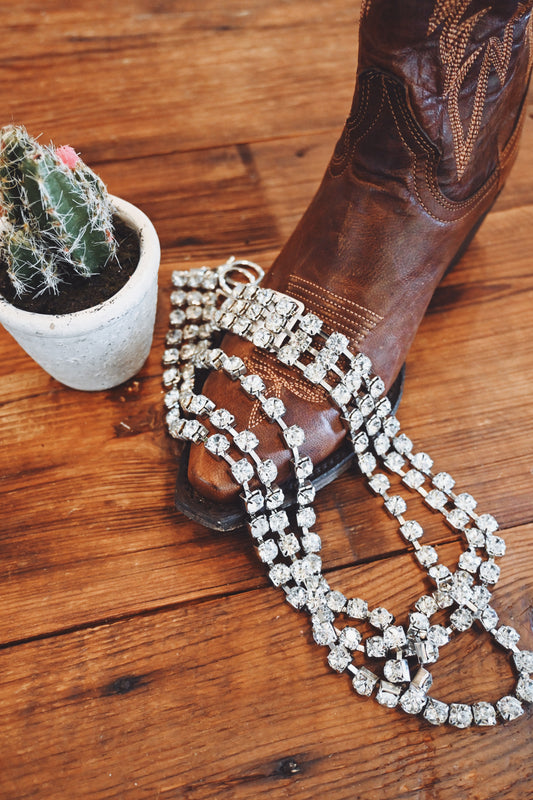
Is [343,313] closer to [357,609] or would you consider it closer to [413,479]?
[413,479]

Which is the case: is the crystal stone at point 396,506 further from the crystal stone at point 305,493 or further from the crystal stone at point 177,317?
the crystal stone at point 177,317

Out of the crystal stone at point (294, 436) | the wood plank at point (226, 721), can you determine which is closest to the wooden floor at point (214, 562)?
the wood plank at point (226, 721)

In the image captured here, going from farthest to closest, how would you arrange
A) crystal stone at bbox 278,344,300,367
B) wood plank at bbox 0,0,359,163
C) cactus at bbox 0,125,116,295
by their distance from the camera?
1. wood plank at bbox 0,0,359,163
2. crystal stone at bbox 278,344,300,367
3. cactus at bbox 0,125,116,295

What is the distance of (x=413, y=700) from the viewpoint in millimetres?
585

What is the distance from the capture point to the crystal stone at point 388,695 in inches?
23.3

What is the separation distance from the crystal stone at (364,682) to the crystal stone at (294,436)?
0.23 meters

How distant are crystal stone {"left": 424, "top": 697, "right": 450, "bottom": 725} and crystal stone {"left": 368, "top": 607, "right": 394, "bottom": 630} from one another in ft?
0.27

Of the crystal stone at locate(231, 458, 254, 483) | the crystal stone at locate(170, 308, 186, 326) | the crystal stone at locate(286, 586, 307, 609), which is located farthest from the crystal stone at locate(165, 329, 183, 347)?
the crystal stone at locate(286, 586, 307, 609)

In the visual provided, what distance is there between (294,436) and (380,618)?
202 millimetres

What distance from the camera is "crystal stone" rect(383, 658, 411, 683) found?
60 cm

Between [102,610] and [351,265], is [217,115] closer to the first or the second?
[351,265]

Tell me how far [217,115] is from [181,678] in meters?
0.90

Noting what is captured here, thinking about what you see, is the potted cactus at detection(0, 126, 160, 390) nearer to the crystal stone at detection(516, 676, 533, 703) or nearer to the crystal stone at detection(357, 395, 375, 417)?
the crystal stone at detection(357, 395, 375, 417)

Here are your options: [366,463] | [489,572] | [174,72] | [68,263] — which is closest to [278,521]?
[366,463]
